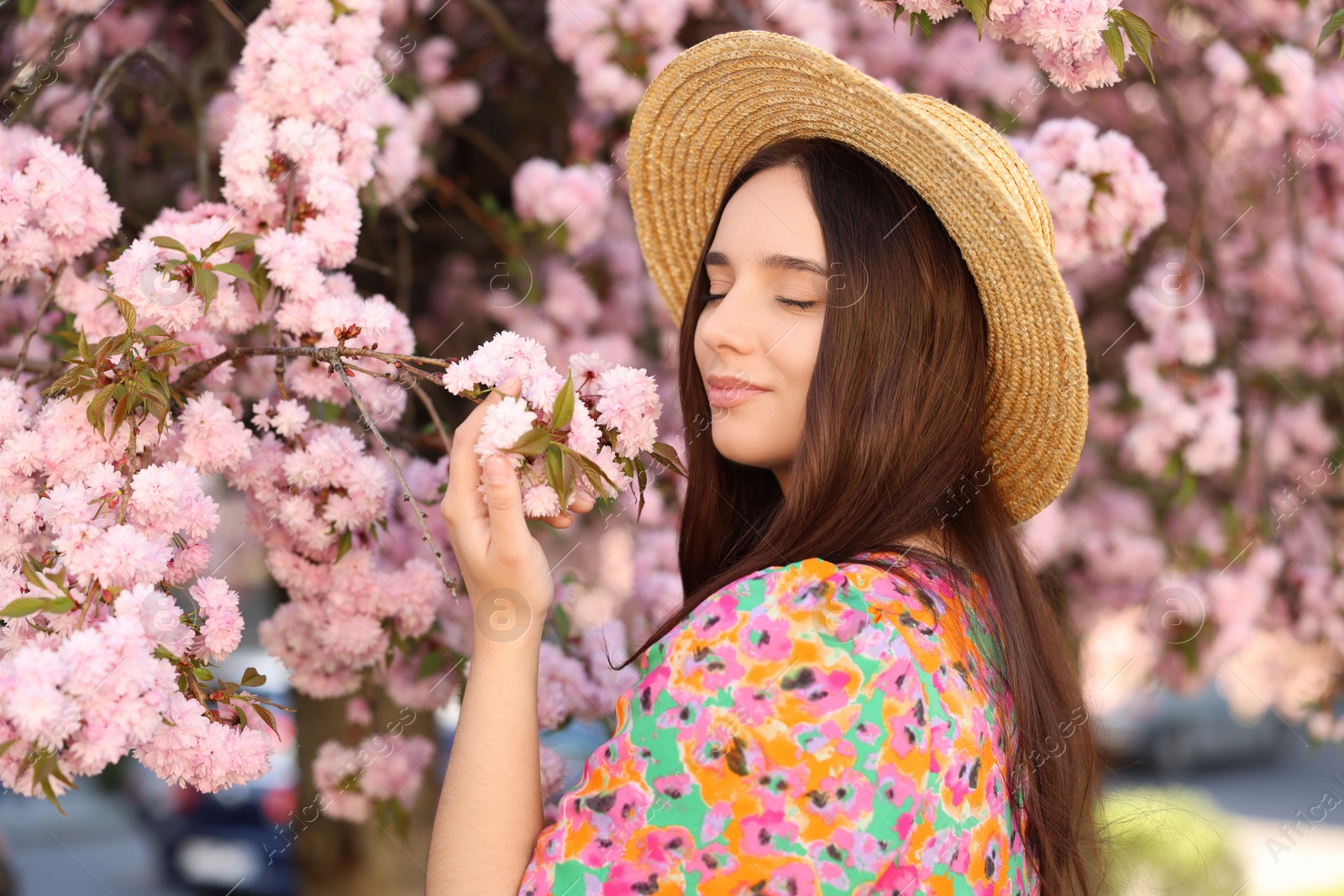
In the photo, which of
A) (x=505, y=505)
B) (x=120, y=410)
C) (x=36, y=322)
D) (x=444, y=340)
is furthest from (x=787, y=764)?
(x=444, y=340)

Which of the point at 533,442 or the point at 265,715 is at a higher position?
the point at 533,442

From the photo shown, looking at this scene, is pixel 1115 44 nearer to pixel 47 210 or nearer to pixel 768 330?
pixel 768 330

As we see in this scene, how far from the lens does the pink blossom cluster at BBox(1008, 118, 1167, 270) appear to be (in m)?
1.95

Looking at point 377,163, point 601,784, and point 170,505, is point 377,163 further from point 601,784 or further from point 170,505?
point 601,784

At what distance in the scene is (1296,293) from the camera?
3.26 metres

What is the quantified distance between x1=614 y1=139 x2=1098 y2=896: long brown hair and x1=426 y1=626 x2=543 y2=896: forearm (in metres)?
0.16

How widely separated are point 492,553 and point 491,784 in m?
0.23

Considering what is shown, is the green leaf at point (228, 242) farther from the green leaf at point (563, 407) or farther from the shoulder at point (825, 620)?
the shoulder at point (825, 620)

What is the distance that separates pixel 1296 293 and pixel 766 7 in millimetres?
1909

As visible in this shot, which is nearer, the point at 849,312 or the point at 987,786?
the point at 987,786

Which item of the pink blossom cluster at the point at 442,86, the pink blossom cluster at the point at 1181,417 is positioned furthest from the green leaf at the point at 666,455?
the pink blossom cluster at the point at 1181,417

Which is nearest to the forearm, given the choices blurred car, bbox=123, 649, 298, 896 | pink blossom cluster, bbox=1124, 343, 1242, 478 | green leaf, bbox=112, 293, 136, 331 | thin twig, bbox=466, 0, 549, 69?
green leaf, bbox=112, 293, 136, 331

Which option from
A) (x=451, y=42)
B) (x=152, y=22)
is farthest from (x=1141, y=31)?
(x=152, y=22)

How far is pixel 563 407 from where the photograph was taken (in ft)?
3.56
